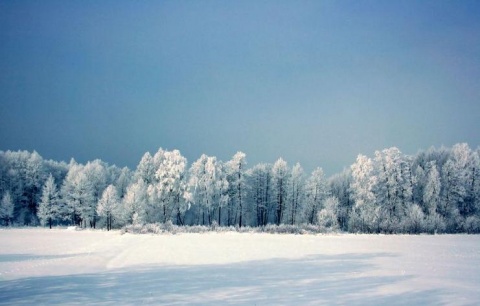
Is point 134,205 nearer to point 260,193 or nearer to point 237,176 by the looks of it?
point 237,176

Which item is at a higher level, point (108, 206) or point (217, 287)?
point (108, 206)

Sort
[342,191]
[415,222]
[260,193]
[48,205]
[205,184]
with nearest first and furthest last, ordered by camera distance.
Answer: [415,222]
[48,205]
[205,184]
[260,193]
[342,191]

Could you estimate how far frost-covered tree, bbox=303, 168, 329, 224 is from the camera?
67.0m

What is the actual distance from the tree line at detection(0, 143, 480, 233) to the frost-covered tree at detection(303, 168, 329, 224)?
18 centimetres

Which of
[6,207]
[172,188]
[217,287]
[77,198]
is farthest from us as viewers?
[77,198]

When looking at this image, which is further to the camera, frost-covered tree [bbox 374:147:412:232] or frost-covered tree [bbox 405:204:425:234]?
frost-covered tree [bbox 374:147:412:232]

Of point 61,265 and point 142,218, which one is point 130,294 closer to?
point 61,265

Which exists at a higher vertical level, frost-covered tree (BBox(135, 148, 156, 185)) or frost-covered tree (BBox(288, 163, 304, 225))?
frost-covered tree (BBox(135, 148, 156, 185))

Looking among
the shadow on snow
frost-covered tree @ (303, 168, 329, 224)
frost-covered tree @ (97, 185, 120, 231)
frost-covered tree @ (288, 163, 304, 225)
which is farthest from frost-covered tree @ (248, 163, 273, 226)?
the shadow on snow

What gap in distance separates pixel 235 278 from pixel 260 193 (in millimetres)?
56699

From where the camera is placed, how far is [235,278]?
14.8 metres

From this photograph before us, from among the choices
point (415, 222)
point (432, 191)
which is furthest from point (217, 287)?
point (432, 191)

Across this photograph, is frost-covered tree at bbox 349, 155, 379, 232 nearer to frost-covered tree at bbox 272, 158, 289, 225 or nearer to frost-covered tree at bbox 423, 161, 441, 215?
frost-covered tree at bbox 423, 161, 441, 215

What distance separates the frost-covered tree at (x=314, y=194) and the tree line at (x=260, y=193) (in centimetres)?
18
